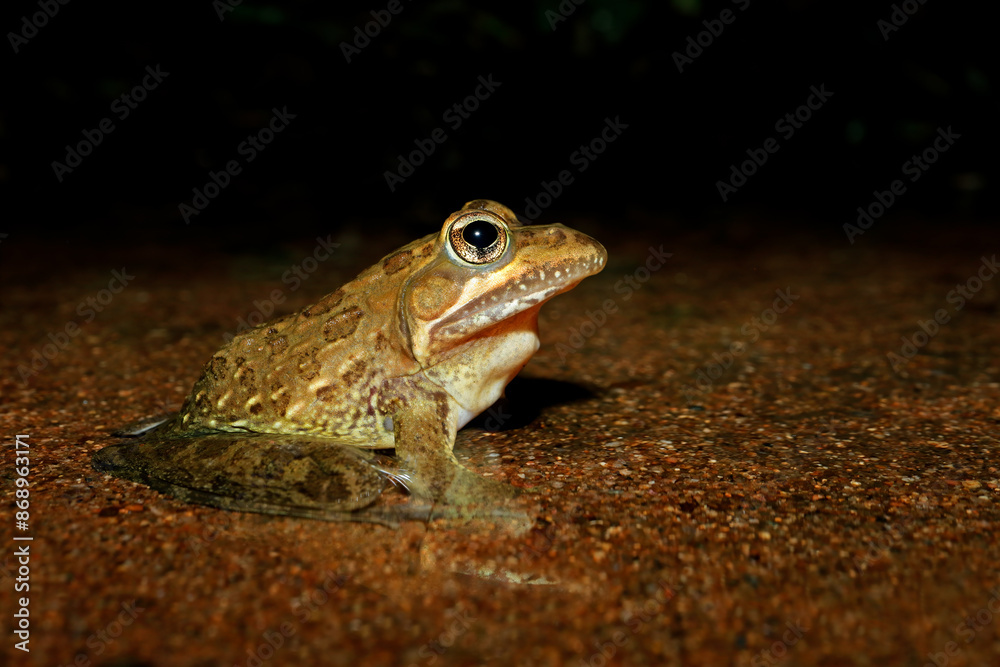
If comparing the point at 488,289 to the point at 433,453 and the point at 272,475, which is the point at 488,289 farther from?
the point at 272,475

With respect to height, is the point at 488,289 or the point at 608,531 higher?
the point at 488,289

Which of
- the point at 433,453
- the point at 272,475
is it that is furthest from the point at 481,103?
the point at 272,475

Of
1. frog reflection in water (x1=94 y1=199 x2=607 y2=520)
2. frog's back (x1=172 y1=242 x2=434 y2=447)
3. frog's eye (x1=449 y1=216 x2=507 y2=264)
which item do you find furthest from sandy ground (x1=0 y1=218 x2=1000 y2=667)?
frog's eye (x1=449 y1=216 x2=507 y2=264)

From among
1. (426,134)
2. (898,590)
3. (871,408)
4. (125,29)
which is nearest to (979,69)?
(426,134)

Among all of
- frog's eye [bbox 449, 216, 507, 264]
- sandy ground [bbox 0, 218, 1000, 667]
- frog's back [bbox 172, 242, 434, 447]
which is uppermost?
frog's eye [bbox 449, 216, 507, 264]

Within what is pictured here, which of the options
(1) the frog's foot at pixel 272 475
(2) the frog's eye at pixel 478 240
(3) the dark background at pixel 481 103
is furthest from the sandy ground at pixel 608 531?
(3) the dark background at pixel 481 103

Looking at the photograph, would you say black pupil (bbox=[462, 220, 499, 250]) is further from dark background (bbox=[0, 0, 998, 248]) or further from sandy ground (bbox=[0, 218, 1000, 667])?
dark background (bbox=[0, 0, 998, 248])
